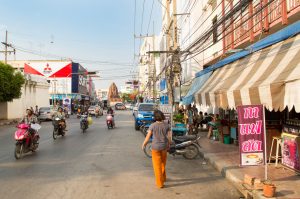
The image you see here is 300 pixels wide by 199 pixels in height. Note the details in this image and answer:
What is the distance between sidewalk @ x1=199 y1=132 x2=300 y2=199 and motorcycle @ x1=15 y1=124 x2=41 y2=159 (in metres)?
6.05

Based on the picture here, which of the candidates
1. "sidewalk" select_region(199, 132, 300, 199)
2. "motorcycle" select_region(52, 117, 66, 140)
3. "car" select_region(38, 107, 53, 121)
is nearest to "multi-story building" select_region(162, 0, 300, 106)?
"sidewalk" select_region(199, 132, 300, 199)

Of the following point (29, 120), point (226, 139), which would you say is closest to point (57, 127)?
point (29, 120)

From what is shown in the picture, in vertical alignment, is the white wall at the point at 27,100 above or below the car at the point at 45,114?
above

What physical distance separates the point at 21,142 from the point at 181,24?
27834 millimetres

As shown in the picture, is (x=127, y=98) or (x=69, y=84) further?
(x=127, y=98)

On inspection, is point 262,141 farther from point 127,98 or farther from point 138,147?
point 127,98

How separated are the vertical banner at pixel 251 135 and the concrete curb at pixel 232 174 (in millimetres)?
539

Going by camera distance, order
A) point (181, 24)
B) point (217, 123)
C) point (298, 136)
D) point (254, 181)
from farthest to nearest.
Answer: point (181, 24)
point (217, 123)
point (298, 136)
point (254, 181)

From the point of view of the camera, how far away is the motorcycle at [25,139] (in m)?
13.1

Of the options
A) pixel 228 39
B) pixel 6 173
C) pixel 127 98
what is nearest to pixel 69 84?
pixel 228 39

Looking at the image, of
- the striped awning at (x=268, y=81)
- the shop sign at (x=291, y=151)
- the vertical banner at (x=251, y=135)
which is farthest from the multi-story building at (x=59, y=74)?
the vertical banner at (x=251, y=135)

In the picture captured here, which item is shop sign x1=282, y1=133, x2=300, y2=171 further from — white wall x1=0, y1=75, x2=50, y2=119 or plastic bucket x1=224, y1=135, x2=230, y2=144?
white wall x1=0, y1=75, x2=50, y2=119

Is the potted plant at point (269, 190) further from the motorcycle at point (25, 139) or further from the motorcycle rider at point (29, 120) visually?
the motorcycle rider at point (29, 120)

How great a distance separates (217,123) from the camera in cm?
1814
